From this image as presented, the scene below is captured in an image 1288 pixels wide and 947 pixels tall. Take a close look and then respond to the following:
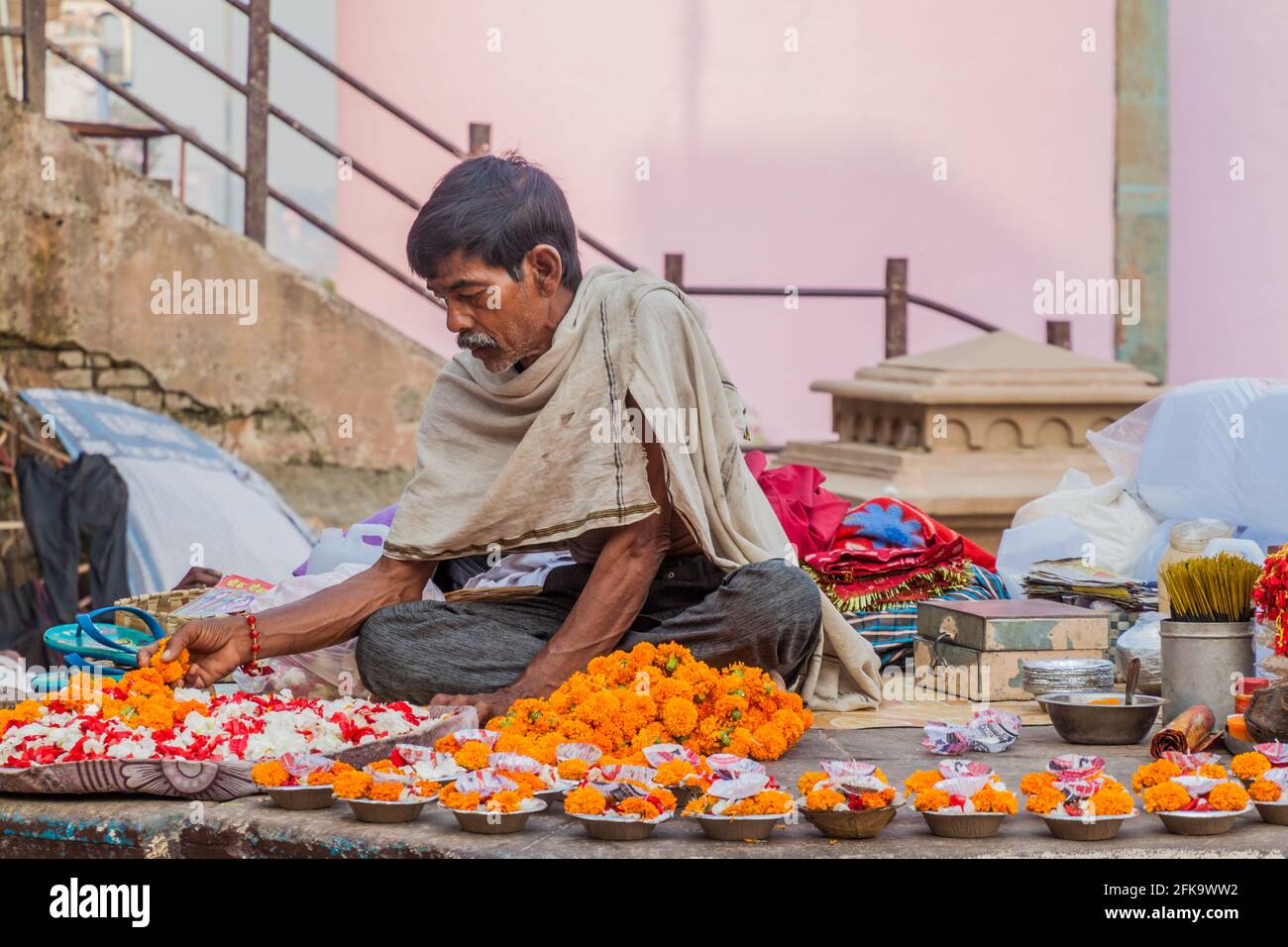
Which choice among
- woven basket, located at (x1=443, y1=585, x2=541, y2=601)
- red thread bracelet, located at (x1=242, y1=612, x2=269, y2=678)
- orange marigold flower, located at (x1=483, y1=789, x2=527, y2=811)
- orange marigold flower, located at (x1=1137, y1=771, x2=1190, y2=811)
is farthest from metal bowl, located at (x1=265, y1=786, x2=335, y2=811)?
orange marigold flower, located at (x1=1137, y1=771, x2=1190, y2=811)

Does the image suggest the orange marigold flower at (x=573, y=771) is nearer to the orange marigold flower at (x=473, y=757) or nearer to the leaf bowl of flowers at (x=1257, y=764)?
the orange marigold flower at (x=473, y=757)

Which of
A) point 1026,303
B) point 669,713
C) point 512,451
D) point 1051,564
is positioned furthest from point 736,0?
point 669,713

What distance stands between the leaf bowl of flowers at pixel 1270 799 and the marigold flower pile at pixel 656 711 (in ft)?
3.19

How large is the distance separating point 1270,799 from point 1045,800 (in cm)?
41

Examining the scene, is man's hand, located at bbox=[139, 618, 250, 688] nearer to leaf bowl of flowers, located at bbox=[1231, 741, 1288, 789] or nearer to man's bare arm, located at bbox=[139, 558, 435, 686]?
man's bare arm, located at bbox=[139, 558, 435, 686]

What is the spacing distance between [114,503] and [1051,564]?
432 centimetres

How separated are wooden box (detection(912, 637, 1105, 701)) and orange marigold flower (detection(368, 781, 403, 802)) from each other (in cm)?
186

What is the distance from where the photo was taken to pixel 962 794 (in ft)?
10.9

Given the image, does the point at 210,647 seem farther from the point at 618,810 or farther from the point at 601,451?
the point at 618,810

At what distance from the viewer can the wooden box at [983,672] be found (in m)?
4.84

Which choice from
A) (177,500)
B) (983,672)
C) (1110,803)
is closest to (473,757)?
(1110,803)

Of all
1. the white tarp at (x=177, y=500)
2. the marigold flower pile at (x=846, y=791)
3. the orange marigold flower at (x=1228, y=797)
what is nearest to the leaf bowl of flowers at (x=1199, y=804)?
the orange marigold flower at (x=1228, y=797)

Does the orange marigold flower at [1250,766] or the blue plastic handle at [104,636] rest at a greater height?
the blue plastic handle at [104,636]

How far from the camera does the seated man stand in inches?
171
